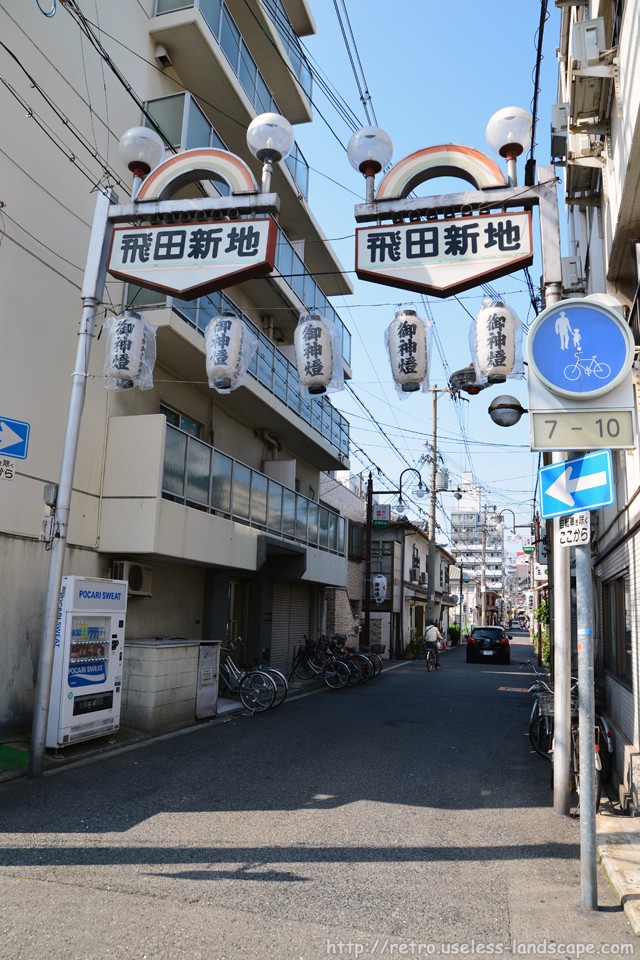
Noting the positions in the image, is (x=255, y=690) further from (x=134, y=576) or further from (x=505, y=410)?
(x=505, y=410)

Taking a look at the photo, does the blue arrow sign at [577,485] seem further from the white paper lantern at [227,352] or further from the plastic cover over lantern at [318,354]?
the white paper lantern at [227,352]

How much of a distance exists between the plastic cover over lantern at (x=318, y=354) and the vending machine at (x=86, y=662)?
13.2 feet

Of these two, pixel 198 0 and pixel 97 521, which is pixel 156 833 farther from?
pixel 198 0

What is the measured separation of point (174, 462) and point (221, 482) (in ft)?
6.47

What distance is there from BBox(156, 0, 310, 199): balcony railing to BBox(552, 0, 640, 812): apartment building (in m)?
8.15

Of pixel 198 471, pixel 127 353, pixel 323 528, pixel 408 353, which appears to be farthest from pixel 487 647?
pixel 127 353

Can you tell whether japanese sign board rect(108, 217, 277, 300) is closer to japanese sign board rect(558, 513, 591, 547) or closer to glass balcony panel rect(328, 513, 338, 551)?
japanese sign board rect(558, 513, 591, 547)

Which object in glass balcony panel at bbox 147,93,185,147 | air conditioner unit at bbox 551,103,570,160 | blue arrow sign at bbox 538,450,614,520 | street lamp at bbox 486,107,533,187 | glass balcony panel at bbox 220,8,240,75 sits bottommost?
blue arrow sign at bbox 538,450,614,520

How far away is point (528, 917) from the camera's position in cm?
437

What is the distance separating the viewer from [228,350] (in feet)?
27.1

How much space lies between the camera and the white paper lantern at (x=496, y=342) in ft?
23.7

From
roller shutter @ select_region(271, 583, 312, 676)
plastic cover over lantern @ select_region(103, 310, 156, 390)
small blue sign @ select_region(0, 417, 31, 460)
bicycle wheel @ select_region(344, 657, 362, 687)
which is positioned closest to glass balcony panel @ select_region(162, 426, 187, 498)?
plastic cover over lantern @ select_region(103, 310, 156, 390)

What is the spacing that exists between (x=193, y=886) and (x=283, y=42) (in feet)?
70.8

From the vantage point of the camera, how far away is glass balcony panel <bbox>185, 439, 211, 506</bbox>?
12.6 metres
